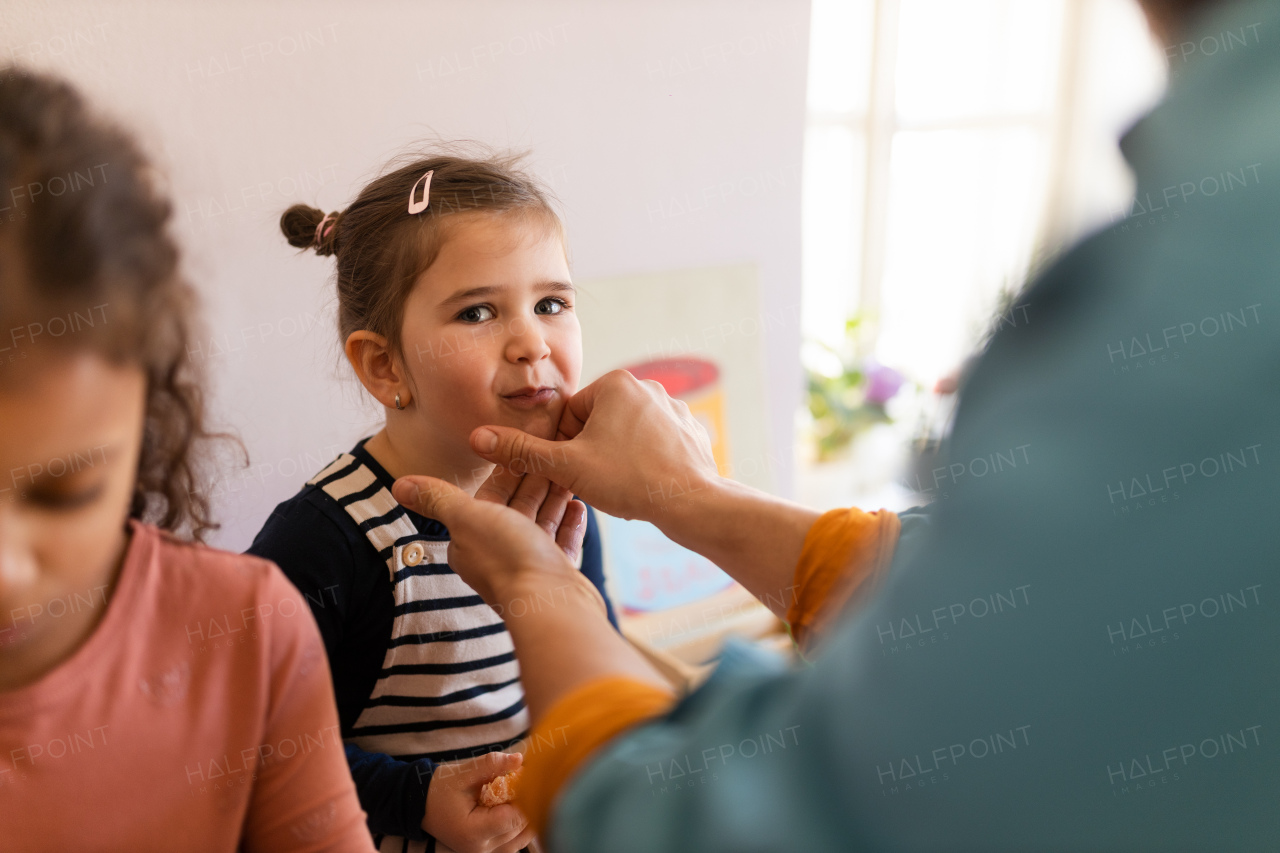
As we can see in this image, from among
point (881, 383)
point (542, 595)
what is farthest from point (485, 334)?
point (881, 383)

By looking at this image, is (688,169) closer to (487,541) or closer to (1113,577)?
(487,541)

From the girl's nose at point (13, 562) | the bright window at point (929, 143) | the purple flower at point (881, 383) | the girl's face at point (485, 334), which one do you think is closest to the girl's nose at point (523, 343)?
the girl's face at point (485, 334)

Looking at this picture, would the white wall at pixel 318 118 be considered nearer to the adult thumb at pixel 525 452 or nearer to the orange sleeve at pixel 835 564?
the adult thumb at pixel 525 452

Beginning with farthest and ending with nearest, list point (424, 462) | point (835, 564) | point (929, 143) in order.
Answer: point (929, 143) → point (424, 462) → point (835, 564)

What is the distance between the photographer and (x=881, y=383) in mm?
1535

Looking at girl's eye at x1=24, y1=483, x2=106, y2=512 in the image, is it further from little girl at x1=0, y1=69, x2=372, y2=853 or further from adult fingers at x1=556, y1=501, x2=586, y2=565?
adult fingers at x1=556, y1=501, x2=586, y2=565

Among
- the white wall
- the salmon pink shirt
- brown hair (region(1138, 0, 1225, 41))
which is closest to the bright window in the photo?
the white wall

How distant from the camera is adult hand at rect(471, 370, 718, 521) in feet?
2.04

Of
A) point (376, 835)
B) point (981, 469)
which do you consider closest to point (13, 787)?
point (376, 835)

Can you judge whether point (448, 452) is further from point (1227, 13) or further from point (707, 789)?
point (1227, 13)

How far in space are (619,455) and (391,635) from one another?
217mm

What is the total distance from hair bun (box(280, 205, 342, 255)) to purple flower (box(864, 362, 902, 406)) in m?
1.14

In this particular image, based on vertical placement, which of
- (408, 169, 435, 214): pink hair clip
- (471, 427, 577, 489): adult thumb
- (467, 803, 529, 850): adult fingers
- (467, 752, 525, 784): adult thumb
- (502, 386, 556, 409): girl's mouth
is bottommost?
(467, 803, 529, 850): adult fingers

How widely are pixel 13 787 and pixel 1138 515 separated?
1.81 ft
